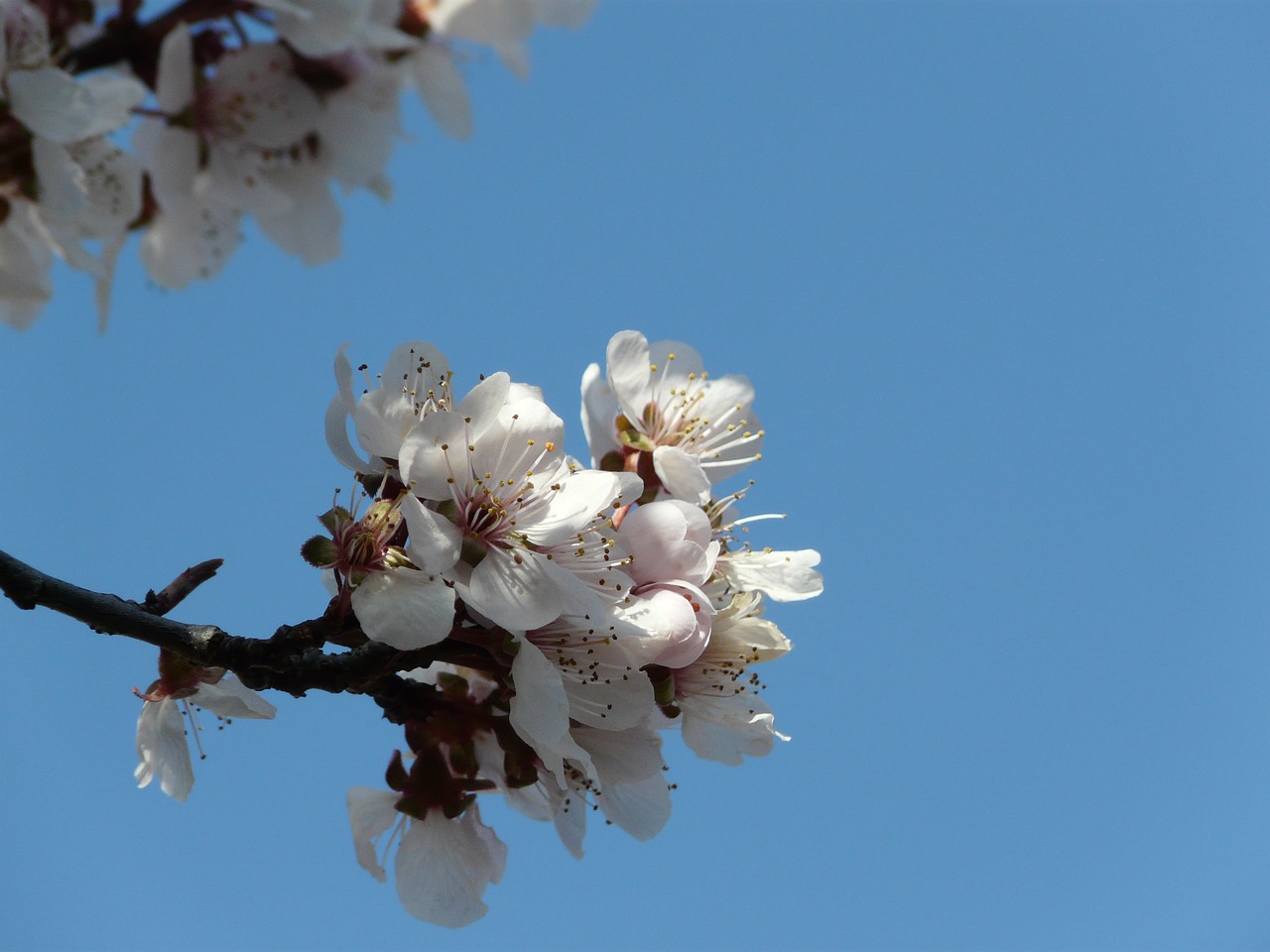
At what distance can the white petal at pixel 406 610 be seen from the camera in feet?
6.05

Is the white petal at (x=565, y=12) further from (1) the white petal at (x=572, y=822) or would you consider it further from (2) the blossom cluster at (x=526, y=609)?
(1) the white petal at (x=572, y=822)

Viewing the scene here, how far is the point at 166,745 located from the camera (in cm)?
231

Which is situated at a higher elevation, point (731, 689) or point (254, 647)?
point (731, 689)

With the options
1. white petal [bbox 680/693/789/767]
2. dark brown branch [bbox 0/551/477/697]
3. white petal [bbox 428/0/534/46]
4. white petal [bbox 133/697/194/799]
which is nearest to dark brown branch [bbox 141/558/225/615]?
dark brown branch [bbox 0/551/477/697]

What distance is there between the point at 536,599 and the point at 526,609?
24mm

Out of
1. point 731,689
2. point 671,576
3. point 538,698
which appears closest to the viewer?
point 538,698

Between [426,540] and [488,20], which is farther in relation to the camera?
[426,540]

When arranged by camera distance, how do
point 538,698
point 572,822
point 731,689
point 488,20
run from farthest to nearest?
point 572,822 → point 731,689 → point 538,698 → point 488,20

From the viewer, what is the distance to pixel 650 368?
8.43 ft

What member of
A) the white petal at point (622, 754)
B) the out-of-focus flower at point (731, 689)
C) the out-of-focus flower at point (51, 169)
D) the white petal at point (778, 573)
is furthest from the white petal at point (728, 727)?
the out-of-focus flower at point (51, 169)

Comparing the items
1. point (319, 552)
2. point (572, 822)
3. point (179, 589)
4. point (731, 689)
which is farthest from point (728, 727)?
point (179, 589)

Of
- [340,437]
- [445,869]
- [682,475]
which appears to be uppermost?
[682,475]

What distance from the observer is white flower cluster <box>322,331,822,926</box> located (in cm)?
196

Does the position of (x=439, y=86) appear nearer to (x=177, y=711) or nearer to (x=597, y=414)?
(x=597, y=414)
